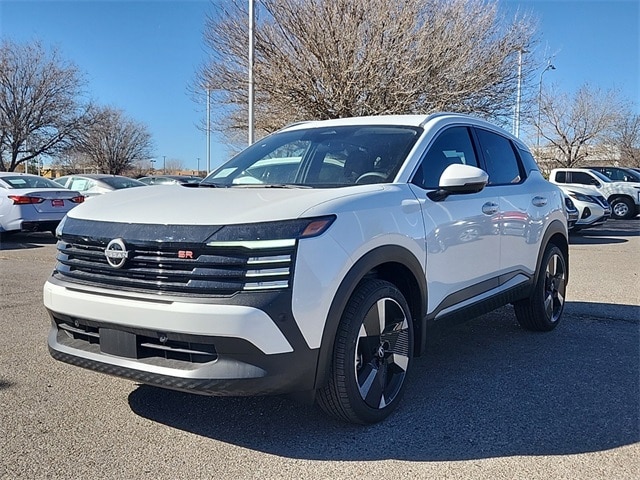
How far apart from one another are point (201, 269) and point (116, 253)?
18.6 inches

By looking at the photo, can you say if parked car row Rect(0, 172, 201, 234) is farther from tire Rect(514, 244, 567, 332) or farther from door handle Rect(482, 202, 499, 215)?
door handle Rect(482, 202, 499, 215)

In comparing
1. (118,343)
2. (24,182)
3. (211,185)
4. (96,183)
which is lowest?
(118,343)

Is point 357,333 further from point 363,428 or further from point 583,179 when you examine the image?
point 583,179

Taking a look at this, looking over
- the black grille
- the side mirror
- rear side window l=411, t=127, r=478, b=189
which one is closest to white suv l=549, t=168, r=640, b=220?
rear side window l=411, t=127, r=478, b=189

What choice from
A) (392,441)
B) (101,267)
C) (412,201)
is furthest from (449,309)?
(101,267)

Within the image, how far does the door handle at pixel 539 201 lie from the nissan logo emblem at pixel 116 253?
3542mm

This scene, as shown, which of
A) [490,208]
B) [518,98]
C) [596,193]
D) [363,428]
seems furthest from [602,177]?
[363,428]

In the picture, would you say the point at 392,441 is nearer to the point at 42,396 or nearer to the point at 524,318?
the point at 42,396

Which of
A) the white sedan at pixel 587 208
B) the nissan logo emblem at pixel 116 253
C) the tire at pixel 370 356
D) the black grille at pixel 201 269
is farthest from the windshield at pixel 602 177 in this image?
the nissan logo emblem at pixel 116 253

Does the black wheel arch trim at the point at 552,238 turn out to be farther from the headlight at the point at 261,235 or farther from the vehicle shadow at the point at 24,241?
the vehicle shadow at the point at 24,241

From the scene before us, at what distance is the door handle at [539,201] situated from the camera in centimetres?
506

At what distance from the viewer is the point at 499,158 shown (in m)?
4.95

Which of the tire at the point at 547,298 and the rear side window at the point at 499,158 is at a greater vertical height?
the rear side window at the point at 499,158

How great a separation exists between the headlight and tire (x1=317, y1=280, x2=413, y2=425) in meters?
0.53
